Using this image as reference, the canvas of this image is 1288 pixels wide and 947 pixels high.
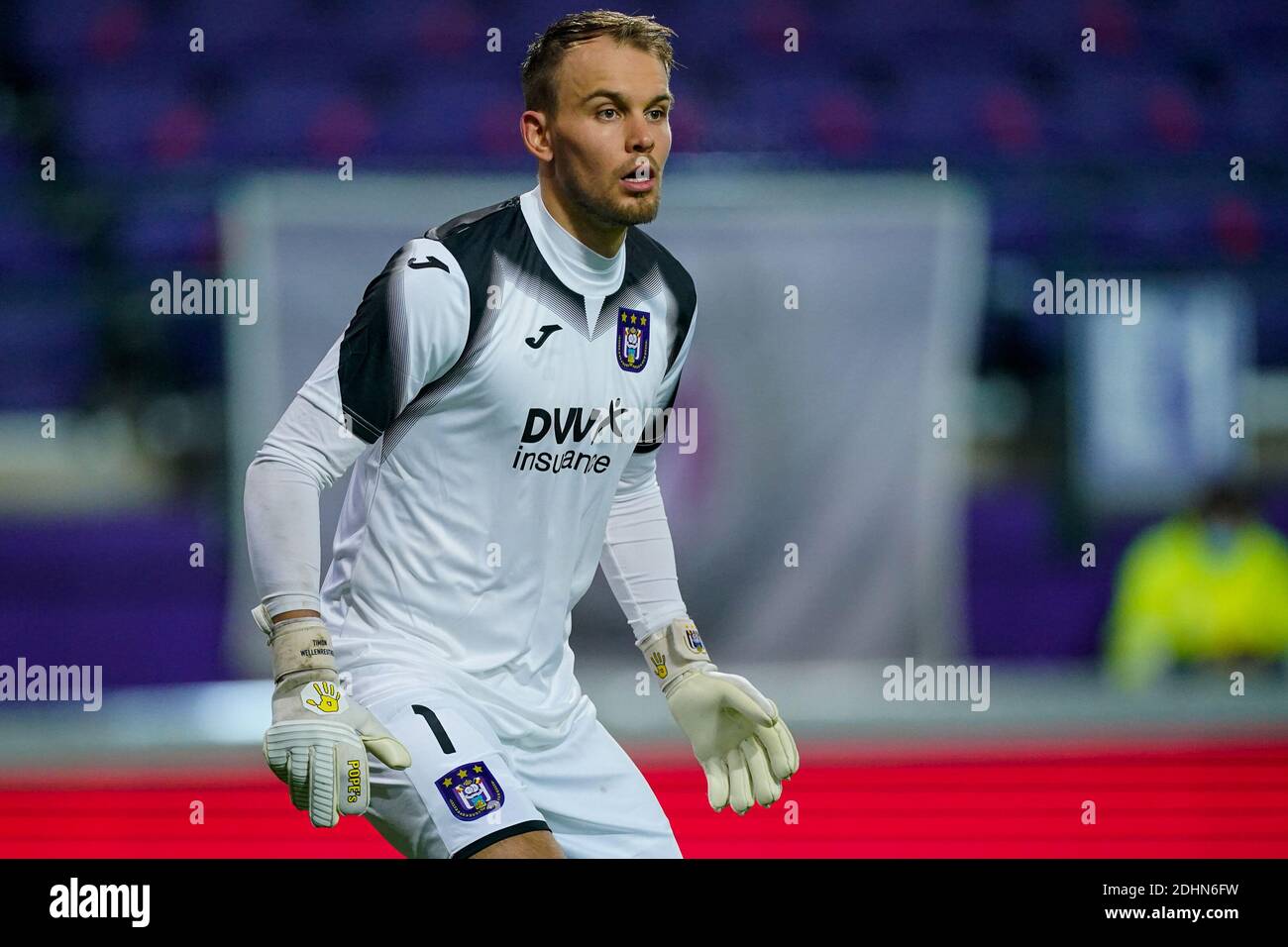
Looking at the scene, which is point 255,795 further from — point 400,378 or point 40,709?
point 400,378

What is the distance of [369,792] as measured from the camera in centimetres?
241

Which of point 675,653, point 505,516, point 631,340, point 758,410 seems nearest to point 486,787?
point 505,516

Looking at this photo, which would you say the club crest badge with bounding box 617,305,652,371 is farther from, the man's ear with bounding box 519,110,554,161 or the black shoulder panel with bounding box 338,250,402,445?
the black shoulder panel with bounding box 338,250,402,445

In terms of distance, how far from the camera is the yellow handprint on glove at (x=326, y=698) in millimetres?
2320

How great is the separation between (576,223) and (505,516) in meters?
0.55

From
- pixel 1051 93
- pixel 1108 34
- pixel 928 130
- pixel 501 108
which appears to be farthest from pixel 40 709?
pixel 1108 34

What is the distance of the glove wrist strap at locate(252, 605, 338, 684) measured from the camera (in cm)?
234

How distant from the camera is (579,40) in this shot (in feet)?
8.88

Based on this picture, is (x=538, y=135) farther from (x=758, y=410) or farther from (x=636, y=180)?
(x=758, y=410)

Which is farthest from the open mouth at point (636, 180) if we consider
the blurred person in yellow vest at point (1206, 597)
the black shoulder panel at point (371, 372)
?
the blurred person in yellow vest at point (1206, 597)

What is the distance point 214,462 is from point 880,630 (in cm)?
193

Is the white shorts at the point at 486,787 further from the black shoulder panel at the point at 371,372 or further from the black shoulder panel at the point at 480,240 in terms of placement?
the black shoulder panel at the point at 480,240

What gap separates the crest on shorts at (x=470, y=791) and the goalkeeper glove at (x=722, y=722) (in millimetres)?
584

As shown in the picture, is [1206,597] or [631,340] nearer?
[631,340]
